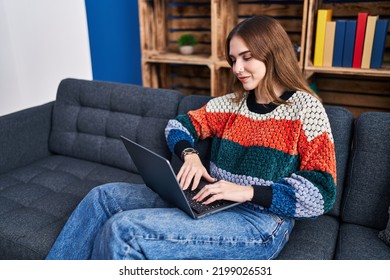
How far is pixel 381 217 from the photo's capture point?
1.32 m

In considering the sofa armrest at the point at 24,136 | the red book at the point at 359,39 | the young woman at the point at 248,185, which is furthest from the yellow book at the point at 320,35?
the sofa armrest at the point at 24,136

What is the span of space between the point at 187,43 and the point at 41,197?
1.36m

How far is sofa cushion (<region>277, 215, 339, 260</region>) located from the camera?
121cm

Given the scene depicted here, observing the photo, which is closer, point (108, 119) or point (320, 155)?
point (320, 155)

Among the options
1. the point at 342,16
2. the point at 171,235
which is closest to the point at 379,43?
the point at 342,16

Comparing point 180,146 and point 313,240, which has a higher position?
point 180,146

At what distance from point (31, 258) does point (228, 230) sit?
72 centimetres

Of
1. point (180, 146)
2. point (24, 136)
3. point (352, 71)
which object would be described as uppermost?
point (352, 71)

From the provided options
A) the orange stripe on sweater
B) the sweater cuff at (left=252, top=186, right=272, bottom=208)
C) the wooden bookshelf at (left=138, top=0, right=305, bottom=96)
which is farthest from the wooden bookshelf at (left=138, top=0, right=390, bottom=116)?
the sweater cuff at (left=252, top=186, right=272, bottom=208)

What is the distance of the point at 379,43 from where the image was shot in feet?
6.28

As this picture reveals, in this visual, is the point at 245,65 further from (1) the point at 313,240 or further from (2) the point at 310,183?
(1) the point at 313,240

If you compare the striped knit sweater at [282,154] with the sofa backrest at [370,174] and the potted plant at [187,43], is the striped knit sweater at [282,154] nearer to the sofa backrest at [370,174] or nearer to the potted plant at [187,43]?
the sofa backrest at [370,174]

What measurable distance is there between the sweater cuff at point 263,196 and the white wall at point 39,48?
2.32m
